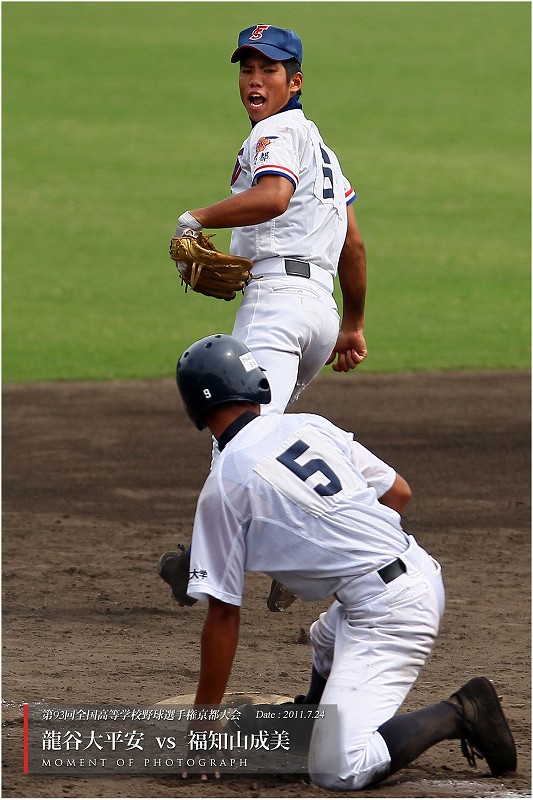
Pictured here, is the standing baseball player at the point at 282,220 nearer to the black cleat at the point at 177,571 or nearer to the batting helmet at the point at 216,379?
the black cleat at the point at 177,571

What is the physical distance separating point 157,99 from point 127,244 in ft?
27.2

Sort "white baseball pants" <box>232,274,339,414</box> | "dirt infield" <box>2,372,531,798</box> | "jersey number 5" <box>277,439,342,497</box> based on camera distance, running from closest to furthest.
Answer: "jersey number 5" <box>277,439,342,497</box> < "dirt infield" <box>2,372,531,798</box> < "white baseball pants" <box>232,274,339,414</box>

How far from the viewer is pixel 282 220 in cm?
476

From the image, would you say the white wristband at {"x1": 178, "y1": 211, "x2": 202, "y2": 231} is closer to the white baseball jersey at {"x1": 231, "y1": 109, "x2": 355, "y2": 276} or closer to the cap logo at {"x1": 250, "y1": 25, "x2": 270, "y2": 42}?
the white baseball jersey at {"x1": 231, "y1": 109, "x2": 355, "y2": 276}

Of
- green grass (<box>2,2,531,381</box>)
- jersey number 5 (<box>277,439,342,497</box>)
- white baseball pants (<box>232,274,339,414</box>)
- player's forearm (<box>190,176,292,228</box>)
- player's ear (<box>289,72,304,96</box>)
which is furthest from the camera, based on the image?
green grass (<box>2,2,531,381</box>)

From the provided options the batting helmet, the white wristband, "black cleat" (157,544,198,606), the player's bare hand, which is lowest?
"black cleat" (157,544,198,606)

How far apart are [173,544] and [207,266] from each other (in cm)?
230

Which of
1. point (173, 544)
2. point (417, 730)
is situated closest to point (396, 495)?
point (417, 730)

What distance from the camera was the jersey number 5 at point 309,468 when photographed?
3.56 metres

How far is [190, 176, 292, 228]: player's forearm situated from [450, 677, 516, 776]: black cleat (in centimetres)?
176

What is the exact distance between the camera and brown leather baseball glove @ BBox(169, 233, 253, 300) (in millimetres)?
4539

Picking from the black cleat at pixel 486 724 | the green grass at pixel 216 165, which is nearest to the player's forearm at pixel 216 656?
the black cleat at pixel 486 724

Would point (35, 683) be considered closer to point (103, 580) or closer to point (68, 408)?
point (103, 580)

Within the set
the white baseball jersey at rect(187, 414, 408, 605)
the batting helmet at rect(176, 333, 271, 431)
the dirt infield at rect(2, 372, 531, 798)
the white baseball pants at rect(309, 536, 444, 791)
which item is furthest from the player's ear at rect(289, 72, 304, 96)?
the dirt infield at rect(2, 372, 531, 798)
